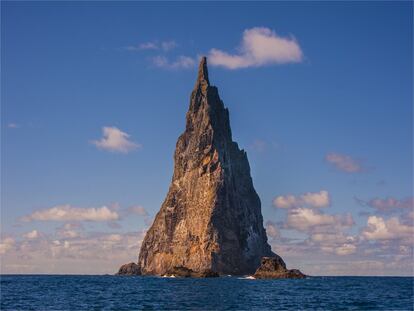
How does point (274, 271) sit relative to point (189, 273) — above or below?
above

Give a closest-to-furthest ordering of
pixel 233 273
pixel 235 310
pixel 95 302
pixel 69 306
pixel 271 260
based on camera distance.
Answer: pixel 235 310
pixel 69 306
pixel 95 302
pixel 271 260
pixel 233 273

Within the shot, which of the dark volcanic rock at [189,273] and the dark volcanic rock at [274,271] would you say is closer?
the dark volcanic rock at [274,271]

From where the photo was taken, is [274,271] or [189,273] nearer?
[274,271]

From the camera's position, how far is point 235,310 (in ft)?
188

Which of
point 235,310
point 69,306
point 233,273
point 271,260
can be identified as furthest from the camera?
point 233,273

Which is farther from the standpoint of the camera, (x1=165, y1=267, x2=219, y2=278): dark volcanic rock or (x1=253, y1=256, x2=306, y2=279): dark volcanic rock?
(x1=165, y1=267, x2=219, y2=278): dark volcanic rock

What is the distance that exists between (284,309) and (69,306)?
78.3ft

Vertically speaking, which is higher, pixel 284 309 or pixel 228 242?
pixel 228 242

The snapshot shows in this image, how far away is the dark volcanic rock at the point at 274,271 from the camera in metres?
155

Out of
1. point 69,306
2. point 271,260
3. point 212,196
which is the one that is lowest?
point 69,306

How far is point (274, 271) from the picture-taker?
156375 millimetres

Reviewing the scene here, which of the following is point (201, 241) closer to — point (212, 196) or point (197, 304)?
point (212, 196)

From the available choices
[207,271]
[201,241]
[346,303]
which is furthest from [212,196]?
[346,303]

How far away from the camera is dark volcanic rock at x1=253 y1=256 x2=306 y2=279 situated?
15462 cm
